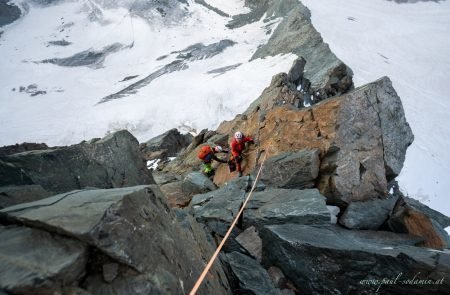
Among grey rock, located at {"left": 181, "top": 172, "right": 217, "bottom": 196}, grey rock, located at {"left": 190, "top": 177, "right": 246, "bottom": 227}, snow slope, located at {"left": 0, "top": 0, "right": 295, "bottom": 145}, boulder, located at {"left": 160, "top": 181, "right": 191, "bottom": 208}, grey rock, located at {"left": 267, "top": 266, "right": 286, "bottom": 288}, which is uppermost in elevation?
grey rock, located at {"left": 267, "top": 266, "right": 286, "bottom": 288}

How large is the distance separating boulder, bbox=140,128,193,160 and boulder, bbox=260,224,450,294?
18.9 meters

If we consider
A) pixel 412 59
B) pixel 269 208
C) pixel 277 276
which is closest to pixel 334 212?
pixel 269 208

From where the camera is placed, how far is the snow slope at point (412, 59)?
24141 mm

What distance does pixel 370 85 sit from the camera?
951 centimetres

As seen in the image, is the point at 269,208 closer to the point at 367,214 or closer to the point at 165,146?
the point at 367,214

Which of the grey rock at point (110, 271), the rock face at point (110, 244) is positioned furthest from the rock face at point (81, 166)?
the grey rock at point (110, 271)

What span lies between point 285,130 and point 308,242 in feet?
20.4

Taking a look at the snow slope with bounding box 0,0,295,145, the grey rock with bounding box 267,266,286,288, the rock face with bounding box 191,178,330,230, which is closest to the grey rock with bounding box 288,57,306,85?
the snow slope with bounding box 0,0,295,145

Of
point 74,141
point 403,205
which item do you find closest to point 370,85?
point 403,205

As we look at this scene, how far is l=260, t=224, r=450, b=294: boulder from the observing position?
15.6ft

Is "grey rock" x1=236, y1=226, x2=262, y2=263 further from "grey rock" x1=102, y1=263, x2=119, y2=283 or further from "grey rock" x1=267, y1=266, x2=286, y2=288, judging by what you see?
"grey rock" x1=102, y1=263, x2=119, y2=283

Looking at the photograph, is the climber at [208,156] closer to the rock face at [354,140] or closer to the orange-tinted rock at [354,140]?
the orange-tinted rock at [354,140]

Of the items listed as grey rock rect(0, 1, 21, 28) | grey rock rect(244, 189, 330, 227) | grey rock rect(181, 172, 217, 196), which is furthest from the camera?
grey rock rect(0, 1, 21, 28)

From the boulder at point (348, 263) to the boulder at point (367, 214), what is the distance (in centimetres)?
89
